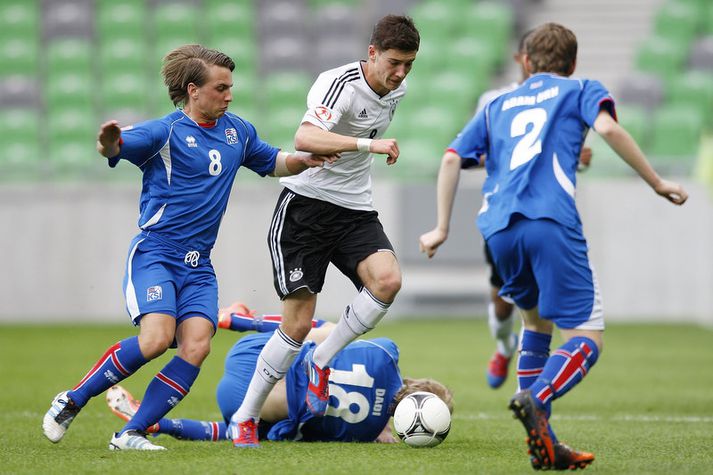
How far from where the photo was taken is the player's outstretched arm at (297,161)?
544 centimetres

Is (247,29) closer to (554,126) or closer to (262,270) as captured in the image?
(262,270)

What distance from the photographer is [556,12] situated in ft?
60.6

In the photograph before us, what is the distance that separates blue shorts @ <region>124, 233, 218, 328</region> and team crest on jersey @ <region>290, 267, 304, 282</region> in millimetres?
404

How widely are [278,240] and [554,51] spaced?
1.70m

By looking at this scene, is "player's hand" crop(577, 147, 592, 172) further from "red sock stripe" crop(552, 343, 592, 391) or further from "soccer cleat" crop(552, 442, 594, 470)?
"soccer cleat" crop(552, 442, 594, 470)

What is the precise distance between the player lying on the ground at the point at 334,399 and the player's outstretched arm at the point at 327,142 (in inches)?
42.6

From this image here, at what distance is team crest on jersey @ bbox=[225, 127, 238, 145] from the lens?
218 inches

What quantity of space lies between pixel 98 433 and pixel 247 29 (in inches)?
511

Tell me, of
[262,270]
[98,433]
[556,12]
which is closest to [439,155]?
[262,270]

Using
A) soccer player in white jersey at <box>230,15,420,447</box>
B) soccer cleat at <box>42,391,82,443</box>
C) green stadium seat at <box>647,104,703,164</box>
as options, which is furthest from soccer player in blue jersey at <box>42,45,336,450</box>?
green stadium seat at <box>647,104,703,164</box>

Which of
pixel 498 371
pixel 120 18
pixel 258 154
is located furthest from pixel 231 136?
pixel 120 18

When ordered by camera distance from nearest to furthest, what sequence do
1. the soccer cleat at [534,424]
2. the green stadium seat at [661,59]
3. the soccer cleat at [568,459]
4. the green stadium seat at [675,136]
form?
1. the soccer cleat at [534,424]
2. the soccer cleat at [568,459]
3. the green stadium seat at [675,136]
4. the green stadium seat at [661,59]

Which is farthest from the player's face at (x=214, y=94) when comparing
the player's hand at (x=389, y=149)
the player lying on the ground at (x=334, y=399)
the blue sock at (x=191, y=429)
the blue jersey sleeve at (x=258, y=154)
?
the blue sock at (x=191, y=429)

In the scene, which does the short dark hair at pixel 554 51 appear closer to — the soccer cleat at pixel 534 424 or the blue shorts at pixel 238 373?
the soccer cleat at pixel 534 424
